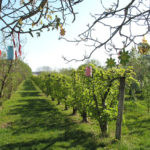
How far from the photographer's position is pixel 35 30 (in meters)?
1.94

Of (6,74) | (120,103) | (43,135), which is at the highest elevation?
(6,74)

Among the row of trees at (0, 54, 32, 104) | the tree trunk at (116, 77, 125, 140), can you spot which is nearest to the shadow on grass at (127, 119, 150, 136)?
the tree trunk at (116, 77, 125, 140)

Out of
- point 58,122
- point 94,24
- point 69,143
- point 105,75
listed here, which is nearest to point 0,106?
point 58,122

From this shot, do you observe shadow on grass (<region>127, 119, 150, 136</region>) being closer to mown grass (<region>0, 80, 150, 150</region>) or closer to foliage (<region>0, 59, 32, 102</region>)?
mown grass (<region>0, 80, 150, 150</region>)

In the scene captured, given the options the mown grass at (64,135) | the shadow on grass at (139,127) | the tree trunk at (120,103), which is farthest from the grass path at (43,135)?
the shadow on grass at (139,127)

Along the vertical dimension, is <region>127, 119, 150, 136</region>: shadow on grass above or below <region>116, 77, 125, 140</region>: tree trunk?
below

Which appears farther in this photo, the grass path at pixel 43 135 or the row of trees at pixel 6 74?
the row of trees at pixel 6 74

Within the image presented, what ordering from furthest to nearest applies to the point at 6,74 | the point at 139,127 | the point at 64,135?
the point at 6,74 → the point at 139,127 → the point at 64,135

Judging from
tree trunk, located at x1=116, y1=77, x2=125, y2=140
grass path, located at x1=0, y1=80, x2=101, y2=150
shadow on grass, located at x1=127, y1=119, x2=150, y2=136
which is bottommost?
grass path, located at x1=0, y1=80, x2=101, y2=150

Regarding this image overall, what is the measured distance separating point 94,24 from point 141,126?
6.11 metres

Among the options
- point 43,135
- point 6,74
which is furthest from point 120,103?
point 6,74

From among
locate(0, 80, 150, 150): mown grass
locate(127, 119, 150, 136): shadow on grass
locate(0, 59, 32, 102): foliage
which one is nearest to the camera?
locate(0, 80, 150, 150): mown grass

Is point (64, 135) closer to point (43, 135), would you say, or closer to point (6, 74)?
point (43, 135)

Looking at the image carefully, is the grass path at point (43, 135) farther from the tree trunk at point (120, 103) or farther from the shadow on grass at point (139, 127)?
the shadow on grass at point (139, 127)
